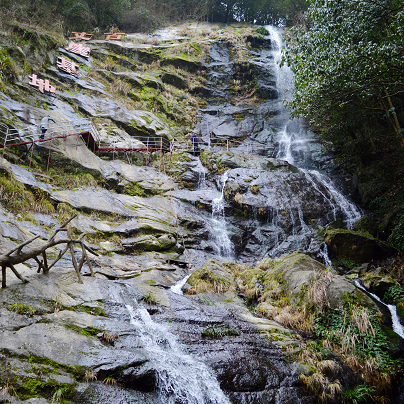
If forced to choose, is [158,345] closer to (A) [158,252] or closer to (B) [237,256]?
(A) [158,252]

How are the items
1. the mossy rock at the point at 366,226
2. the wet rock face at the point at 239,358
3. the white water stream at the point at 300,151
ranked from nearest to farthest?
the wet rock face at the point at 239,358 → the mossy rock at the point at 366,226 → the white water stream at the point at 300,151

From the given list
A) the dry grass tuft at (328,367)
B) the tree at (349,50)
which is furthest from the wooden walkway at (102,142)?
the dry grass tuft at (328,367)

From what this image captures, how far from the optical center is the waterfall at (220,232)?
14.1 meters

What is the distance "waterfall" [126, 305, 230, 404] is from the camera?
456cm

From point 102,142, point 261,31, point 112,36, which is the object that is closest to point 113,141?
point 102,142

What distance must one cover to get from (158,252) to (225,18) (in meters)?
37.1

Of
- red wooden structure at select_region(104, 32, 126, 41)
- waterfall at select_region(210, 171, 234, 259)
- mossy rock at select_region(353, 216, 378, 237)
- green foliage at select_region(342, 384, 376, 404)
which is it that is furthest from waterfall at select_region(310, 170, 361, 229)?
red wooden structure at select_region(104, 32, 126, 41)

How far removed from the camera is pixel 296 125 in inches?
990

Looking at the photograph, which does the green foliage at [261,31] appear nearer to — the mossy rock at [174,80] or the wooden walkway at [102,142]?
the mossy rock at [174,80]

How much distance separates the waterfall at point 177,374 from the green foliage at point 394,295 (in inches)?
236

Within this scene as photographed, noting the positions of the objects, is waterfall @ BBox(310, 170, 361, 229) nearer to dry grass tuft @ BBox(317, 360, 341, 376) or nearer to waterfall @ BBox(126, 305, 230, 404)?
dry grass tuft @ BBox(317, 360, 341, 376)

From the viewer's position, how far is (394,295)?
322 inches

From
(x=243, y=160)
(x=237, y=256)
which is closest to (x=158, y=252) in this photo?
(x=237, y=256)

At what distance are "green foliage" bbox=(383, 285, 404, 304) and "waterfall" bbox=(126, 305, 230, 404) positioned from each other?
5.99 meters
